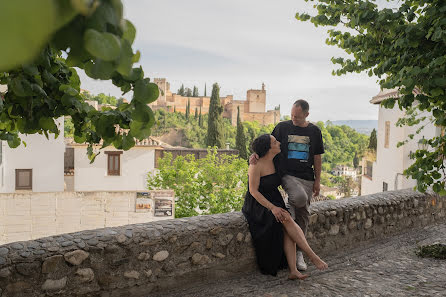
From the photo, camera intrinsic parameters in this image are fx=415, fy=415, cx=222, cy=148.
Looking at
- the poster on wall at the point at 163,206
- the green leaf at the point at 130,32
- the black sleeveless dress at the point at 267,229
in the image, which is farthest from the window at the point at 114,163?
the green leaf at the point at 130,32

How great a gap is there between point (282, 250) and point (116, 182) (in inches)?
839

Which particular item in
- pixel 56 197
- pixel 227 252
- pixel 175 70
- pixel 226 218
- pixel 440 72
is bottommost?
pixel 56 197

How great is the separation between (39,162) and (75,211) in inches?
252

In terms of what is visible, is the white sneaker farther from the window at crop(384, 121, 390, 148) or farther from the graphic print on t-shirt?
the window at crop(384, 121, 390, 148)

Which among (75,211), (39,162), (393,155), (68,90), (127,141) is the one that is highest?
(68,90)

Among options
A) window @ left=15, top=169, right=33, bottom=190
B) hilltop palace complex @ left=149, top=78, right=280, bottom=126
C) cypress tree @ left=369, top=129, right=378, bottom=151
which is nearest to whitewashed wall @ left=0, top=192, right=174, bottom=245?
window @ left=15, top=169, right=33, bottom=190

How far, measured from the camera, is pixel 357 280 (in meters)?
4.15

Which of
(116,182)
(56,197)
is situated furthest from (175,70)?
(56,197)

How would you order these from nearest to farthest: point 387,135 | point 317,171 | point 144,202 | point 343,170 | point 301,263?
point 301,263 < point 317,171 < point 144,202 < point 387,135 < point 343,170

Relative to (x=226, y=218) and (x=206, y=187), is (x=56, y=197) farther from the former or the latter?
(x=226, y=218)

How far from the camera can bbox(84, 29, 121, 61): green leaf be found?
0.56m

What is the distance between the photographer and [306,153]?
14.6 feet

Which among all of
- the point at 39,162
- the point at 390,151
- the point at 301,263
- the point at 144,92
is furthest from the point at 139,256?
the point at 390,151

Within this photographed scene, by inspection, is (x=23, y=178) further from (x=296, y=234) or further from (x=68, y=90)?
(x=68, y=90)
